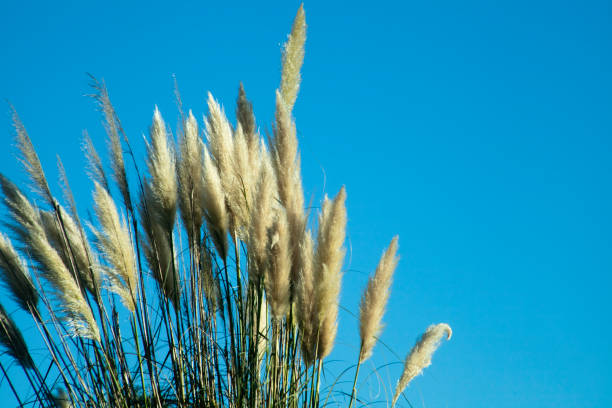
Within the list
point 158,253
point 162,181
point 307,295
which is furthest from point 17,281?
point 307,295

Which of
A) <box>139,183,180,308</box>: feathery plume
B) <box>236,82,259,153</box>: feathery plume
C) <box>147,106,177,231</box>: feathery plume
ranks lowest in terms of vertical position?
<box>139,183,180,308</box>: feathery plume

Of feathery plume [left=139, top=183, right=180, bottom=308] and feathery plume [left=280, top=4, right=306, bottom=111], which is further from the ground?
feathery plume [left=280, top=4, right=306, bottom=111]

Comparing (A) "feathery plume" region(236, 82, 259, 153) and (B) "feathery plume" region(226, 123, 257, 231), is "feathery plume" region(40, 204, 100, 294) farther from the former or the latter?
(A) "feathery plume" region(236, 82, 259, 153)

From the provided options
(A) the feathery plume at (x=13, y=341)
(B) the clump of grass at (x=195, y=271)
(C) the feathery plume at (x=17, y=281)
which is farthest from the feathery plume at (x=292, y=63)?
(A) the feathery plume at (x=13, y=341)

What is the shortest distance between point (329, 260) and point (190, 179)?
80 cm

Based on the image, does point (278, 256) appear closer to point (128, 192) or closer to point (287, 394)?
point (287, 394)

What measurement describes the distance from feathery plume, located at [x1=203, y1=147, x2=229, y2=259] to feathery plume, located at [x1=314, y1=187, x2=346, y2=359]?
47 centimetres

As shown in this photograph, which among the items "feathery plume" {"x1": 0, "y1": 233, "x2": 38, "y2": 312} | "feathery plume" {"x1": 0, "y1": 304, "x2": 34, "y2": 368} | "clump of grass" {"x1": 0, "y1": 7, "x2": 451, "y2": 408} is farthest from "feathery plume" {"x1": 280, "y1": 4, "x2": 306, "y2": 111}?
"feathery plume" {"x1": 0, "y1": 304, "x2": 34, "y2": 368}

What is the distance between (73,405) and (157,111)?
119cm

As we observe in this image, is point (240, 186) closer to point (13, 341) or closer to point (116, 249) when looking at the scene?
point (116, 249)

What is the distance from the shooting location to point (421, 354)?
2.71 meters

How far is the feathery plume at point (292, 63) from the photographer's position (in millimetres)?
2924

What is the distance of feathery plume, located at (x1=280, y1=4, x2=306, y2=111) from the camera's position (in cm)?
292

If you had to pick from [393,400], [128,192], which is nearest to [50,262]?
[128,192]
